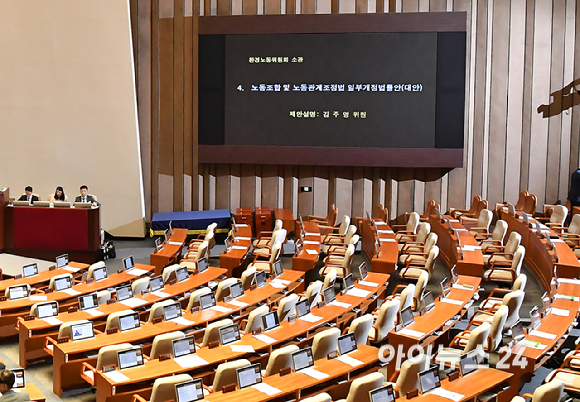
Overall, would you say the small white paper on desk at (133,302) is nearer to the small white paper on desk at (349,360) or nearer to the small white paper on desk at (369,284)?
the small white paper on desk at (369,284)

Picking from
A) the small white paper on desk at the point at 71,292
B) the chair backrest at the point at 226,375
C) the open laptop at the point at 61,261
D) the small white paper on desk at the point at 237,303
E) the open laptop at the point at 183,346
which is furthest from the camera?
the open laptop at the point at 61,261

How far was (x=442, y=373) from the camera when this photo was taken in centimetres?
678

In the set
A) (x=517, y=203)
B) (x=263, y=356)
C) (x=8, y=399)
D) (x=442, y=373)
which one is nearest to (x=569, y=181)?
(x=517, y=203)

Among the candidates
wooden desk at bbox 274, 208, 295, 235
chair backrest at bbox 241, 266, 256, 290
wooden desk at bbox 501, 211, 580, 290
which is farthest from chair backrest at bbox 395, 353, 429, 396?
wooden desk at bbox 274, 208, 295, 235

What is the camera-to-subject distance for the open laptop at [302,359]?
19.0 ft

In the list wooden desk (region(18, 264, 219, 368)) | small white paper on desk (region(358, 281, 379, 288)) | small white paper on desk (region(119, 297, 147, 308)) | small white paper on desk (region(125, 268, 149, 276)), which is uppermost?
small white paper on desk (region(358, 281, 379, 288))

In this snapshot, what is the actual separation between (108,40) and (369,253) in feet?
22.9

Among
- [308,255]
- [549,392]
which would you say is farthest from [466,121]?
[549,392]

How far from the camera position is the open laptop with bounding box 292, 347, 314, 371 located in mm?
5781

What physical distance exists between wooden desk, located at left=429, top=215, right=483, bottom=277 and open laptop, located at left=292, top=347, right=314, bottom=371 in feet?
12.3

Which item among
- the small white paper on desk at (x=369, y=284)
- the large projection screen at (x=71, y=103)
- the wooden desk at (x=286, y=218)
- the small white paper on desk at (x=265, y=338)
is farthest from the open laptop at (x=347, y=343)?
the large projection screen at (x=71, y=103)

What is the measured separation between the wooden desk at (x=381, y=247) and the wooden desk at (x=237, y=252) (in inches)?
83.9

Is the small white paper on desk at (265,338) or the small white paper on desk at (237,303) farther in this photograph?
the small white paper on desk at (237,303)

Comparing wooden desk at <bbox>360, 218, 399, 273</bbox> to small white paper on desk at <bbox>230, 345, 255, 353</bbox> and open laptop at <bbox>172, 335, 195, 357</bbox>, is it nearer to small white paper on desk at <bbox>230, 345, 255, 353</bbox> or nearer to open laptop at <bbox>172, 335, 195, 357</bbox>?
small white paper on desk at <bbox>230, 345, 255, 353</bbox>
